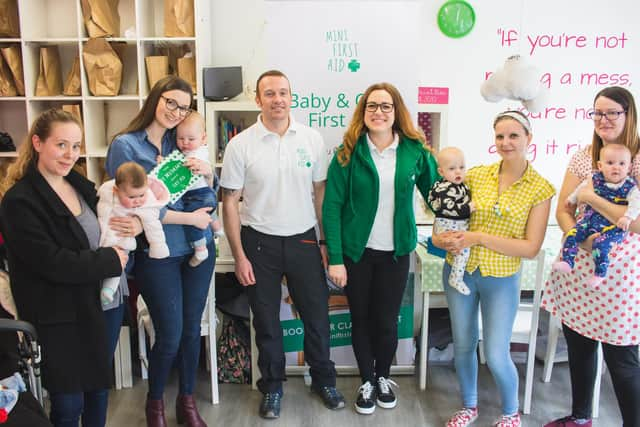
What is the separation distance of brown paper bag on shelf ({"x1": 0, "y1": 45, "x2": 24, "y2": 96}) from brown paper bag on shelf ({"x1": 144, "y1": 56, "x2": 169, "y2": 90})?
0.76 meters

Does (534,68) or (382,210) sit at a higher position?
(534,68)

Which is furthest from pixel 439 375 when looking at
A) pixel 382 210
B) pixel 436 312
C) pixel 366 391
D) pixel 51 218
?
pixel 51 218

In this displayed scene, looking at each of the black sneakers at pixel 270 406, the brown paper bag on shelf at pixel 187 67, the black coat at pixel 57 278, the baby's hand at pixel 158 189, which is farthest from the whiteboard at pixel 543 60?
the black coat at pixel 57 278

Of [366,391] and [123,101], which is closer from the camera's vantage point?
[366,391]

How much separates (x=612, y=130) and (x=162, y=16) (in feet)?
8.85

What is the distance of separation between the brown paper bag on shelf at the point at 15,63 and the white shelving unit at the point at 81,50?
49 millimetres

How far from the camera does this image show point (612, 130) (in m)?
1.96

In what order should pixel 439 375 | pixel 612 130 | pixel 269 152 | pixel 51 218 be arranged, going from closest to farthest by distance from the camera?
pixel 51 218 < pixel 612 130 < pixel 269 152 < pixel 439 375

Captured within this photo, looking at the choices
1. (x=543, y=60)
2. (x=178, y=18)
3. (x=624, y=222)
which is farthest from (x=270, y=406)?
(x=543, y=60)

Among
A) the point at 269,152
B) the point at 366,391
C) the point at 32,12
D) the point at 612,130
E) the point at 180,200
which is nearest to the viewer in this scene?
the point at 612,130

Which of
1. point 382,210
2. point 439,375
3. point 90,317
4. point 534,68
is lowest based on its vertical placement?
point 439,375

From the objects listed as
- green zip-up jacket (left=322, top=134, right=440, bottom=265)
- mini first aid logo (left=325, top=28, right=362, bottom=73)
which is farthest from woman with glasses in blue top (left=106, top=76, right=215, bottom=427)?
mini first aid logo (left=325, top=28, right=362, bottom=73)

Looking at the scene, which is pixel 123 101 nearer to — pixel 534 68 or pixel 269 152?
pixel 269 152

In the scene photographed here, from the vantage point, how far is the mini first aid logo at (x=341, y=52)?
2660 millimetres
